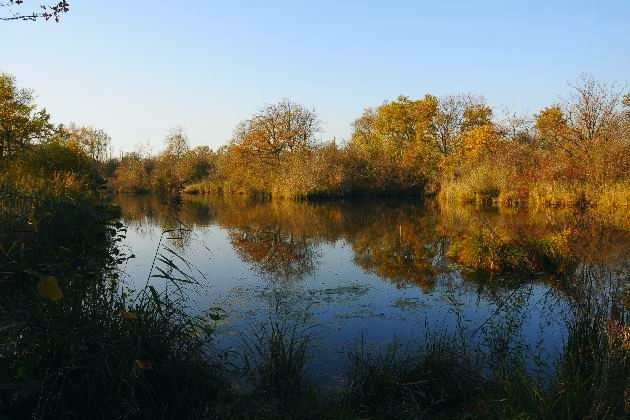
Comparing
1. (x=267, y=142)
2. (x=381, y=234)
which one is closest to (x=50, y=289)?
(x=381, y=234)

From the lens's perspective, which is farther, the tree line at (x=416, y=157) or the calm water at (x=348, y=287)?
the tree line at (x=416, y=157)

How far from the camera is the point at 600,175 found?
2391 centimetres

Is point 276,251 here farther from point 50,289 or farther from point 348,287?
point 50,289

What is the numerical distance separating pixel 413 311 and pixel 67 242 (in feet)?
20.0

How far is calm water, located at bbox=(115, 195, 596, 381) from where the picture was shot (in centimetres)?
697

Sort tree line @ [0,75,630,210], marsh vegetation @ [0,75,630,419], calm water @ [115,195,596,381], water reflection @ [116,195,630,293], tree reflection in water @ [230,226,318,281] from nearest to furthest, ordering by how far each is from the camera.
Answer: marsh vegetation @ [0,75,630,419], calm water @ [115,195,596,381], water reflection @ [116,195,630,293], tree reflection in water @ [230,226,318,281], tree line @ [0,75,630,210]

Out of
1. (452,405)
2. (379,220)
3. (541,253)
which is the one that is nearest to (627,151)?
(379,220)

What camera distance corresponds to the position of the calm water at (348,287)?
6969 mm

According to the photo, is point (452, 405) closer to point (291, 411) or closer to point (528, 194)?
point (291, 411)

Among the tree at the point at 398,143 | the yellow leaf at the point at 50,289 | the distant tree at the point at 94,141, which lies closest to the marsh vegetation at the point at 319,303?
the yellow leaf at the point at 50,289

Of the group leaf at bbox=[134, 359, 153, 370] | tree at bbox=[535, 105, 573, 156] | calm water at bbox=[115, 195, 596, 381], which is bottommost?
calm water at bbox=[115, 195, 596, 381]

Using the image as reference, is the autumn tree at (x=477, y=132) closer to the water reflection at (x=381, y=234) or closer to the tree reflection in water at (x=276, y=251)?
the water reflection at (x=381, y=234)

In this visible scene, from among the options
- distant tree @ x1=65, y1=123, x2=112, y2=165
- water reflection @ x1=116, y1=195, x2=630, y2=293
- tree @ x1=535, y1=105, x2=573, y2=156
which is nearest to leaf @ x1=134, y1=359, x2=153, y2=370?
water reflection @ x1=116, y1=195, x2=630, y2=293

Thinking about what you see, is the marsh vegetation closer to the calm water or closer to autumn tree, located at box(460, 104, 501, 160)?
the calm water
